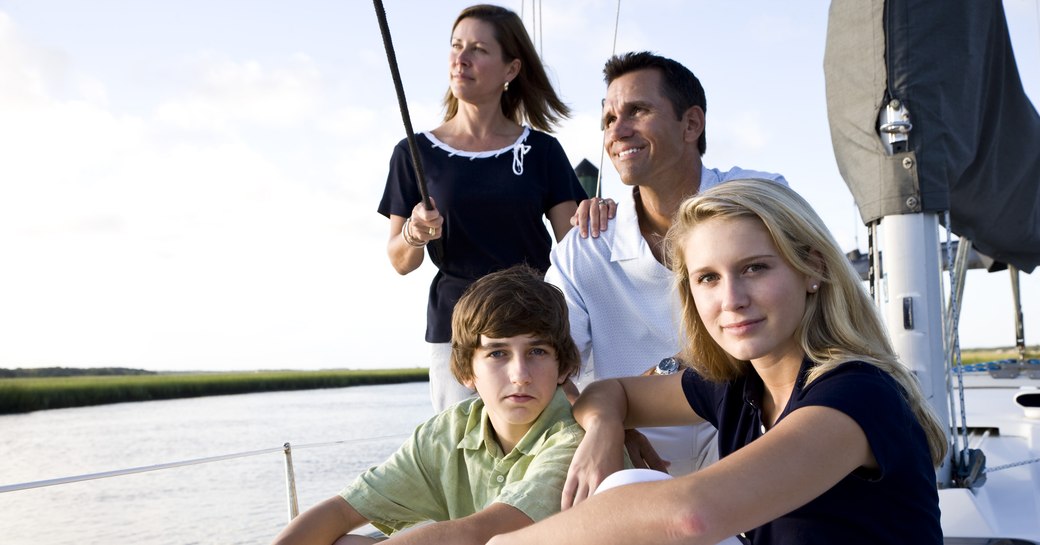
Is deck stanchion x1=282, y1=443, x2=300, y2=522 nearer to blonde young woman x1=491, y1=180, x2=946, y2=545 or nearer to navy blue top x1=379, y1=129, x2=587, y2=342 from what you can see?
navy blue top x1=379, y1=129, x2=587, y2=342

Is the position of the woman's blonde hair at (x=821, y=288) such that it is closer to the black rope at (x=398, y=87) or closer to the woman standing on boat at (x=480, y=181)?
the black rope at (x=398, y=87)

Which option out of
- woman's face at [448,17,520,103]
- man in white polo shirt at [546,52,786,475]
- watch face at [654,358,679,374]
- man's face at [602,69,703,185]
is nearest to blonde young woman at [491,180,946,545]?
watch face at [654,358,679,374]

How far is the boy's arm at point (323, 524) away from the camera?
6.33 ft

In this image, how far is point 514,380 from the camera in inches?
78.9

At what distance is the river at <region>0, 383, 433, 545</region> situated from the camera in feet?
24.1

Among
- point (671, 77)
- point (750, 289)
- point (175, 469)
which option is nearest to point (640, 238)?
point (671, 77)

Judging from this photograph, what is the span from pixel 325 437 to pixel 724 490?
55.0 feet

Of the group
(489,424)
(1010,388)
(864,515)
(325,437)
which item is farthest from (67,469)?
(864,515)

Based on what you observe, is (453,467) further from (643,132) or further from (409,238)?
(643,132)

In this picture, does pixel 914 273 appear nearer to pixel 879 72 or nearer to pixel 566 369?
pixel 879 72

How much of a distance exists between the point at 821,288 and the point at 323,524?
1.14 m

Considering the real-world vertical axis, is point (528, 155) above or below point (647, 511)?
above

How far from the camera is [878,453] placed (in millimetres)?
1337

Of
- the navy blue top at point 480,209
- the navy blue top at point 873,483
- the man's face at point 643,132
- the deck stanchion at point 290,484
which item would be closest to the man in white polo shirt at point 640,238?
the man's face at point 643,132
